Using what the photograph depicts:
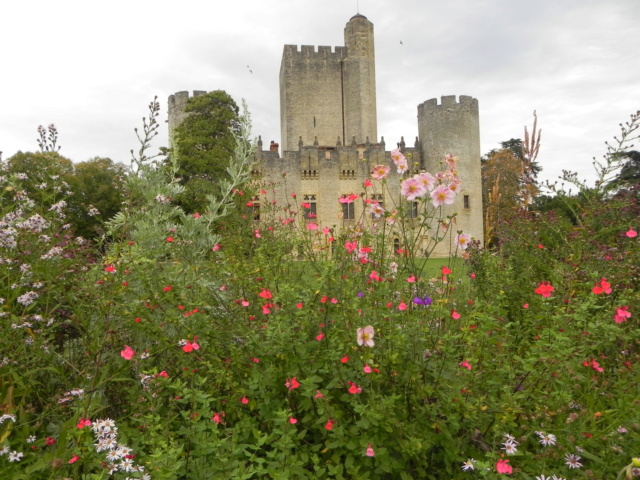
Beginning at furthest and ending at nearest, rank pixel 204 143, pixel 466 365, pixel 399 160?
pixel 204 143
pixel 399 160
pixel 466 365

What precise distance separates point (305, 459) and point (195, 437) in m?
0.45

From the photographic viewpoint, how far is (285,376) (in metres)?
2.27

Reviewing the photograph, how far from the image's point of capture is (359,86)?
32562 millimetres

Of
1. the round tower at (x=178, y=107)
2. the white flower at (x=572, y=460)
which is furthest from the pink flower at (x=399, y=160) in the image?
the round tower at (x=178, y=107)

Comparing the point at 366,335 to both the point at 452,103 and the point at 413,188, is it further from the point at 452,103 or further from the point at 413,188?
the point at 452,103

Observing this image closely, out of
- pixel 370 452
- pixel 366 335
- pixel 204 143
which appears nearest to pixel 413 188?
pixel 366 335

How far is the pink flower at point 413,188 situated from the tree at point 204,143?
17271 mm

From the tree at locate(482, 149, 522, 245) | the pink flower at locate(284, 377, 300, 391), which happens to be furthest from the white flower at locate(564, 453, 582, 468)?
the tree at locate(482, 149, 522, 245)

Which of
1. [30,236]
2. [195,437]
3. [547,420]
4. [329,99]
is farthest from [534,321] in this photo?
[329,99]

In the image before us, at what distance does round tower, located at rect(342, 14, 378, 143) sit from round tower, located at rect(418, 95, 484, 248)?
547 centimetres

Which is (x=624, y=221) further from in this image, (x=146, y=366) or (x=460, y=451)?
(x=146, y=366)

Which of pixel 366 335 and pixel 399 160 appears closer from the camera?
pixel 366 335

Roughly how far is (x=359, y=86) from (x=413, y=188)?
105ft

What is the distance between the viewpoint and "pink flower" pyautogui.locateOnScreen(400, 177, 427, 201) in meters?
2.26
